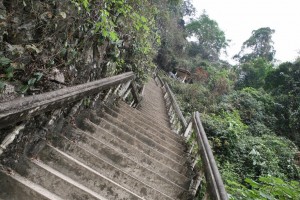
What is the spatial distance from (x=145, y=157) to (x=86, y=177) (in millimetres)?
1367

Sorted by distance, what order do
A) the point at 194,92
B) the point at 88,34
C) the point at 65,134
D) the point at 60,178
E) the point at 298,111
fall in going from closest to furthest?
the point at 60,178 → the point at 65,134 → the point at 88,34 → the point at 298,111 → the point at 194,92

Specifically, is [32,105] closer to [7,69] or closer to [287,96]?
[7,69]

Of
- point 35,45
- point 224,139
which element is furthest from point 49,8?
point 224,139

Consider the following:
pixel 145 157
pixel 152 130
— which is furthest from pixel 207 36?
pixel 145 157

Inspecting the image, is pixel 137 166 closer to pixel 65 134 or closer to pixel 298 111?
pixel 65 134

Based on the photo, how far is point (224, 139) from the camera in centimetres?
927

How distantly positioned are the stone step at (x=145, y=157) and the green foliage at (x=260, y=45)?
36.7m

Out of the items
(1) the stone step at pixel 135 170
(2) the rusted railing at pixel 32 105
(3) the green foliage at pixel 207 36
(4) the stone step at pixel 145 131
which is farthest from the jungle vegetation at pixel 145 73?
(3) the green foliage at pixel 207 36

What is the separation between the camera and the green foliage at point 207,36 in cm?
3995

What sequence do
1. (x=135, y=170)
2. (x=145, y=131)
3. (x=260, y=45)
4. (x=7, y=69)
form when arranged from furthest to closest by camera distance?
1. (x=260, y=45)
2. (x=145, y=131)
3. (x=135, y=170)
4. (x=7, y=69)

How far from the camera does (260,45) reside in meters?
39.7

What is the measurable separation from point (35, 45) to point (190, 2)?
4213cm

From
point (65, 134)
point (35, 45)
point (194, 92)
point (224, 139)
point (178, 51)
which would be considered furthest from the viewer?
point (178, 51)

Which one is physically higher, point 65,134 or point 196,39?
point 196,39
